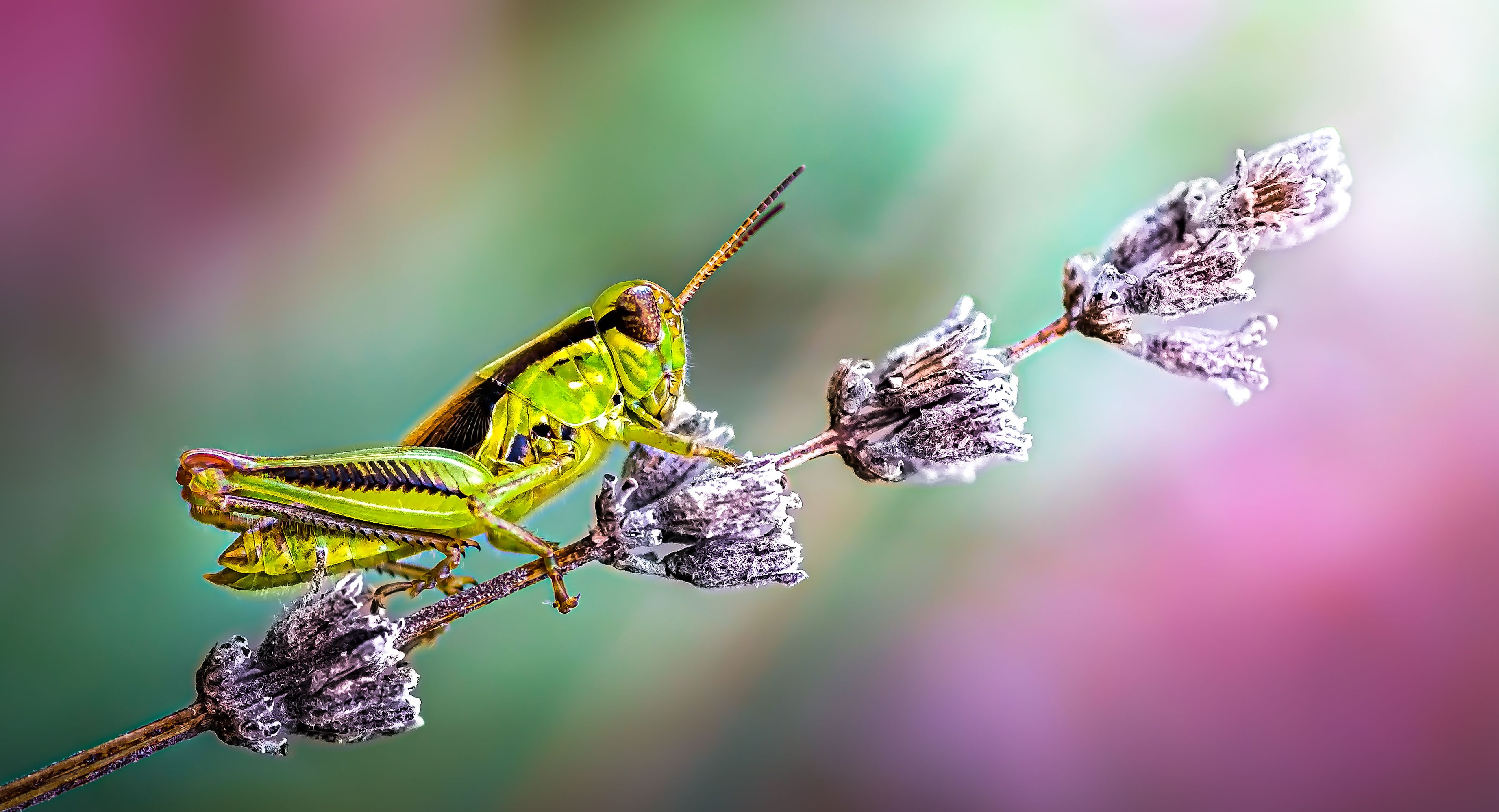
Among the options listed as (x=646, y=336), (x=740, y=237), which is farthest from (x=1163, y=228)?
(x=646, y=336)

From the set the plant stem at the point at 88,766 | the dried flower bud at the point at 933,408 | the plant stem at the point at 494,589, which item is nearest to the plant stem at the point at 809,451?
the dried flower bud at the point at 933,408

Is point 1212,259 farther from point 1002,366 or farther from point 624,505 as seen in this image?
point 624,505

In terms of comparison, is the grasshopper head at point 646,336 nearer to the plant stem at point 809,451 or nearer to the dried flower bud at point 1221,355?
the plant stem at point 809,451

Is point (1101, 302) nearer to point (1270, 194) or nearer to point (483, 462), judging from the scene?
point (1270, 194)

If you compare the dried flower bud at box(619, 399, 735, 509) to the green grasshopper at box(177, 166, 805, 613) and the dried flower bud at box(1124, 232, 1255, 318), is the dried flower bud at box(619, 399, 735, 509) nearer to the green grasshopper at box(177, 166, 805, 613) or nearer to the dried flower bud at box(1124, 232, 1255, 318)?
Result: the green grasshopper at box(177, 166, 805, 613)

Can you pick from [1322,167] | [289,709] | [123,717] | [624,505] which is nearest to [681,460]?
[624,505]

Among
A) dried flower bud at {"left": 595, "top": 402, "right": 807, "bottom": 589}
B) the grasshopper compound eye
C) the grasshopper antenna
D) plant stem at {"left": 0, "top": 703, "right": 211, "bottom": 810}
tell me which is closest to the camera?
plant stem at {"left": 0, "top": 703, "right": 211, "bottom": 810}

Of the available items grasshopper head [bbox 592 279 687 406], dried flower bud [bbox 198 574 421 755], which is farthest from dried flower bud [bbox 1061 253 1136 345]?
dried flower bud [bbox 198 574 421 755]
